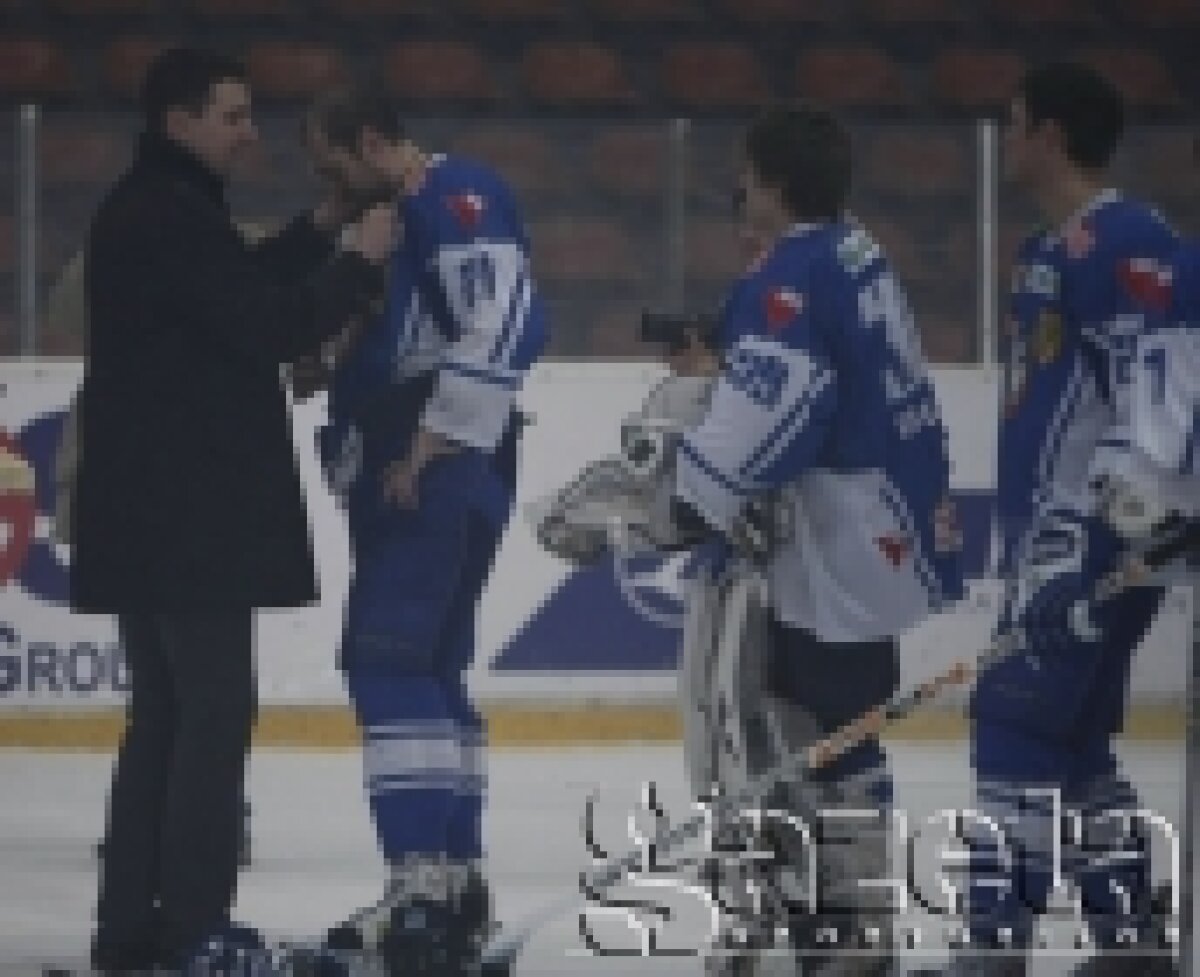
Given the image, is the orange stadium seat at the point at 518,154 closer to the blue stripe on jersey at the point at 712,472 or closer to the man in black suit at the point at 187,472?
the man in black suit at the point at 187,472

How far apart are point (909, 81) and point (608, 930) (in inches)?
49.2

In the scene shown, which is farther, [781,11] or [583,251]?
[583,251]

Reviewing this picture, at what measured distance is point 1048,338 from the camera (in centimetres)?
464

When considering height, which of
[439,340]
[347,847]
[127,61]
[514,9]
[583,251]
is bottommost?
[347,847]

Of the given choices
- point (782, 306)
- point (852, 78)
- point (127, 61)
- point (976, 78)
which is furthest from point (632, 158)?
point (782, 306)

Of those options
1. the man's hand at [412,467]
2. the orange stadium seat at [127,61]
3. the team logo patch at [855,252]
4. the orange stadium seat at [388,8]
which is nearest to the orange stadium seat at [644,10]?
the orange stadium seat at [388,8]

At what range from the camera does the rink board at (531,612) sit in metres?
4.96

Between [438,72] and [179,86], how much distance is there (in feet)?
1.68

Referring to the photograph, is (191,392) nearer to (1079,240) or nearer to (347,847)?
(347,847)

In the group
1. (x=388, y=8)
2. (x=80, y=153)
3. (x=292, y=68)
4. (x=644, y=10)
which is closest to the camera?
(x=292, y=68)

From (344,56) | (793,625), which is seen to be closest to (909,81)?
(344,56)

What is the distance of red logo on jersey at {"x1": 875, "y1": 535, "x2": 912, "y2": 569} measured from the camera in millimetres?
4719

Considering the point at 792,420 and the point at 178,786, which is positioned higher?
the point at 792,420

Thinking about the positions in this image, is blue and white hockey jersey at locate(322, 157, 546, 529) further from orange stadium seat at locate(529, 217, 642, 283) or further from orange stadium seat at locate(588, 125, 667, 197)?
orange stadium seat at locate(588, 125, 667, 197)
